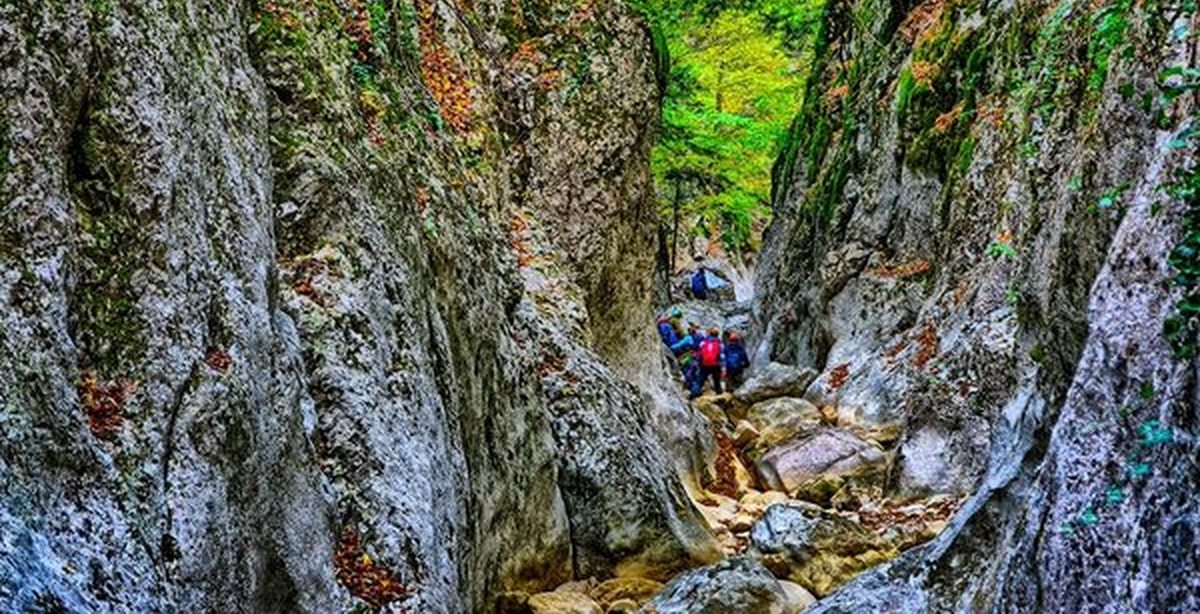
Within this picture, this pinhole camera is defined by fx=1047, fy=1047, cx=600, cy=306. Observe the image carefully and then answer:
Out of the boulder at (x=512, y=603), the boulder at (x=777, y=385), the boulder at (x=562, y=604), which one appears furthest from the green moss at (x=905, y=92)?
the boulder at (x=512, y=603)

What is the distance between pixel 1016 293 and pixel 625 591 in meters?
4.36

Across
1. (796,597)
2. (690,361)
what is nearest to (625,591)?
(796,597)

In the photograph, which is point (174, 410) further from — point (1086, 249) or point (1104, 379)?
point (1086, 249)

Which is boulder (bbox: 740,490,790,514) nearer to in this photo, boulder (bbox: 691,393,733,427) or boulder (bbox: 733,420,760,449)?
boulder (bbox: 733,420,760,449)

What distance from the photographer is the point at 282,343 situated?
19.5ft

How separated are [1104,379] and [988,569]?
1805 millimetres

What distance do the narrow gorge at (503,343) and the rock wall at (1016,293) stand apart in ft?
0.13

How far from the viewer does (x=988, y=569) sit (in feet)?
21.7

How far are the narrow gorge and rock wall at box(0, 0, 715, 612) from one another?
22mm

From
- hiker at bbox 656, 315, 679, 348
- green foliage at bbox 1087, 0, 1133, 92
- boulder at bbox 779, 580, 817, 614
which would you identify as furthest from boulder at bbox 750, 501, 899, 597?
hiker at bbox 656, 315, 679, 348

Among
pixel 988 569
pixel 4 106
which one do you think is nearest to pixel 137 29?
pixel 4 106

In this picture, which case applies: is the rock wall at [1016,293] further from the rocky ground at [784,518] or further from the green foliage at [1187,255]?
the rocky ground at [784,518]

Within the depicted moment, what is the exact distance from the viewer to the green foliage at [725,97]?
2325 cm

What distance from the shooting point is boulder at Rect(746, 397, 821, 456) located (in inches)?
632
